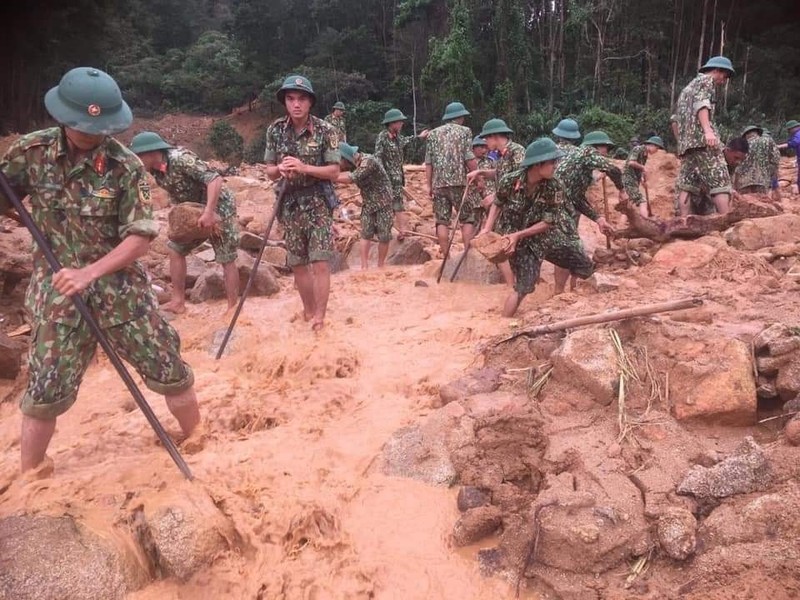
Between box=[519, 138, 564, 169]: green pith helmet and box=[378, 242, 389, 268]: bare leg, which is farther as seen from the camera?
box=[378, 242, 389, 268]: bare leg

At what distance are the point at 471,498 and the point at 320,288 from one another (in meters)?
2.54

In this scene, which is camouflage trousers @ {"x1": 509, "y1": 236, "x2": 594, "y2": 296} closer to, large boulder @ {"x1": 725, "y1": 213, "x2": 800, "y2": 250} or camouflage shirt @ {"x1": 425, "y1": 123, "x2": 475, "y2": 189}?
large boulder @ {"x1": 725, "y1": 213, "x2": 800, "y2": 250}

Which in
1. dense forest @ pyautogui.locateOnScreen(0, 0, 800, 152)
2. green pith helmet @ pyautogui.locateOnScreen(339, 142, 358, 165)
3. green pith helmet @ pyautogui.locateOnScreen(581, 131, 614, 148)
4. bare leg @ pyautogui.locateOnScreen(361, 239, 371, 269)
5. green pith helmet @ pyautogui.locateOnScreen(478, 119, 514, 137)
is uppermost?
dense forest @ pyautogui.locateOnScreen(0, 0, 800, 152)

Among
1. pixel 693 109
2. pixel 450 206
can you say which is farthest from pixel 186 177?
pixel 693 109

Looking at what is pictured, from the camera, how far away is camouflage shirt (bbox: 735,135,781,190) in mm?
8555

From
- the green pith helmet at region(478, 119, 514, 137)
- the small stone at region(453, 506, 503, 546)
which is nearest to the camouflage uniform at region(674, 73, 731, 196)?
the green pith helmet at region(478, 119, 514, 137)

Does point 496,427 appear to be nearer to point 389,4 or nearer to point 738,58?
point 738,58

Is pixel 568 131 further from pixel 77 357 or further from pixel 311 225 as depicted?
pixel 77 357

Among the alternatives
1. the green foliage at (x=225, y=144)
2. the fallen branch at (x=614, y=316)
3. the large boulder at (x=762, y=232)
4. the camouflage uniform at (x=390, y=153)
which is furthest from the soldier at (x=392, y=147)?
the green foliage at (x=225, y=144)

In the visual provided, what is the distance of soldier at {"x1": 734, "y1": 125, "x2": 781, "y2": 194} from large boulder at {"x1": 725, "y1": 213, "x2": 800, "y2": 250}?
3.51 meters

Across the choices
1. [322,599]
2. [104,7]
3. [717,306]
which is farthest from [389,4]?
[322,599]

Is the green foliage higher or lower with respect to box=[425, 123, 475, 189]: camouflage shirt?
lower

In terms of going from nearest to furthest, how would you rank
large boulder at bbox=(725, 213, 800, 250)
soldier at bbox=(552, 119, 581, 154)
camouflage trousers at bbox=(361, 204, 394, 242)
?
large boulder at bbox=(725, 213, 800, 250), soldier at bbox=(552, 119, 581, 154), camouflage trousers at bbox=(361, 204, 394, 242)

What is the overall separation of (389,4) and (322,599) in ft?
85.9
